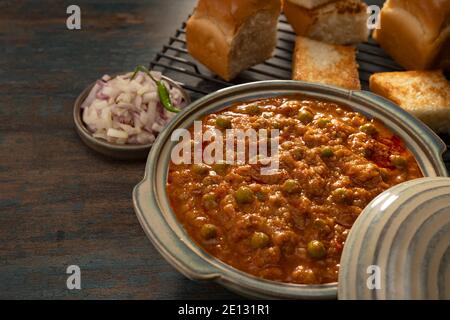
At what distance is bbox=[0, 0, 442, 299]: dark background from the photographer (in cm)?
301

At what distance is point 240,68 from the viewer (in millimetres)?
4184

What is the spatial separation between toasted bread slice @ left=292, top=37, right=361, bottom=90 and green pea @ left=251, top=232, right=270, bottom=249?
1.83m

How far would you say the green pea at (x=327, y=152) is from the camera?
289 cm

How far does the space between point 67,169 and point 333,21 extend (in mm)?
2482

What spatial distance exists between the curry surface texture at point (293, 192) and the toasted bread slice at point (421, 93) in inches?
26.6

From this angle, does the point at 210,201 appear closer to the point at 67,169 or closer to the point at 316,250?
the point at 316,250

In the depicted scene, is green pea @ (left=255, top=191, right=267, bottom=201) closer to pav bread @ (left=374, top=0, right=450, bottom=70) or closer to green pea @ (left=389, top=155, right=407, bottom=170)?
green pea @ (left=389, top=155, right=407, bottom=170)

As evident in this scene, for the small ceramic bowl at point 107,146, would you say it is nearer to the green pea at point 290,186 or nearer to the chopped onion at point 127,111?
the chopped onion at point 127,111

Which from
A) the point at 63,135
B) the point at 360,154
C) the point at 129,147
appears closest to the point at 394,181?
the point at 360,154

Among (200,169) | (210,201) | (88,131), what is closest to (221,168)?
(200,169)

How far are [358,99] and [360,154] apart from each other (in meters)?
0.48

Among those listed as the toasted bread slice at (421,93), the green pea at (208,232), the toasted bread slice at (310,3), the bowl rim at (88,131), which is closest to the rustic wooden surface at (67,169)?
the bowl rim at (88,131)

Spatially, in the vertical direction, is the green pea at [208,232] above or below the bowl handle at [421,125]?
below
